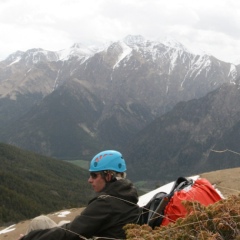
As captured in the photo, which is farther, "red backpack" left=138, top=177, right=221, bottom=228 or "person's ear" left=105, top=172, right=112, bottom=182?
"person's ear" left=105, top=172, right=112, bottom=182

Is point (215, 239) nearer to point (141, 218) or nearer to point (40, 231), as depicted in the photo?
point (141, 218)

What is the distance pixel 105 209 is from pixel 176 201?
4.29 ft

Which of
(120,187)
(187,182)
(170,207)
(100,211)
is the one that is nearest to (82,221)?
(100,211)

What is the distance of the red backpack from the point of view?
22.2 ft

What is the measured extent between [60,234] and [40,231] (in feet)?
1.92

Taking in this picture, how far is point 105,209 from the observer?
23.0 feet

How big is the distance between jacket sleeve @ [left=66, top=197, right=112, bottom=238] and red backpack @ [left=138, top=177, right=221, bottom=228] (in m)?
0.73

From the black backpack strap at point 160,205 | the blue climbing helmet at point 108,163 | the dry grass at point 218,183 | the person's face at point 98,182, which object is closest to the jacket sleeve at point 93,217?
the person's face at point 98,182

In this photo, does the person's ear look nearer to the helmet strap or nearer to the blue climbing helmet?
the helmet strap

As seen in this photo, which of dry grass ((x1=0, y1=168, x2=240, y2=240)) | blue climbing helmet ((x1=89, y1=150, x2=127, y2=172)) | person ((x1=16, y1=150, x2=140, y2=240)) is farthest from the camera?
dry grass ((x1=0, y1=168, x2=240, y2=240))

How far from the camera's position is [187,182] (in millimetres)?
7906

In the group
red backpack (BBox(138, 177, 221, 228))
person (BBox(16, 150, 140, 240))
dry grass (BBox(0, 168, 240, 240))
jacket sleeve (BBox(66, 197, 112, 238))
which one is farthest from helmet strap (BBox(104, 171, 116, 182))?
dry grass (BBox(0, 168, 240, 240))

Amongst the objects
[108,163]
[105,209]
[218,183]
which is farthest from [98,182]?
[218,183]

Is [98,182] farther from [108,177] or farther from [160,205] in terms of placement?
[160,205]
